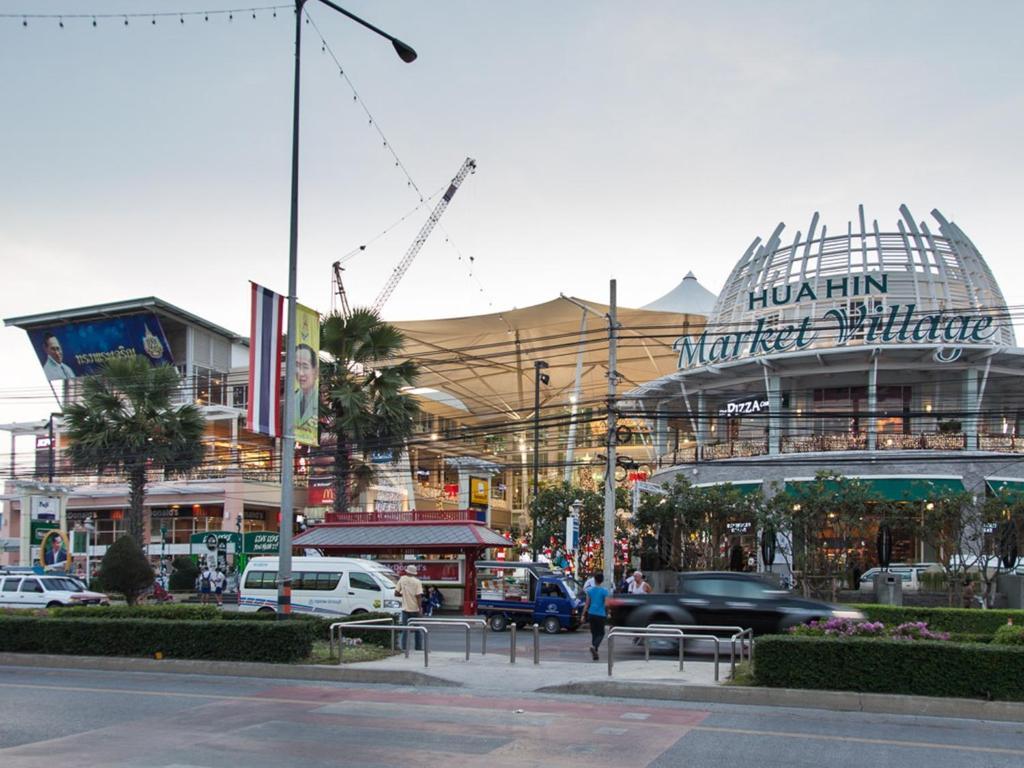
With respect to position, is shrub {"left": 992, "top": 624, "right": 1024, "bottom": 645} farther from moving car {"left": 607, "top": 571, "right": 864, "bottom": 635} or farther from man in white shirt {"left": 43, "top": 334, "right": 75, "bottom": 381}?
man in white shirt {"left": 43, "top": 334, "right": 75, "bottom": 381}

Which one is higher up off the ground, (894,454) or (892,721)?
(894,454)

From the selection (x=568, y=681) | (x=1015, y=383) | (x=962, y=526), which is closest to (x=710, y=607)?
(x=568, y=681)

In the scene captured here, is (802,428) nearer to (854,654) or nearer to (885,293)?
(885,293)

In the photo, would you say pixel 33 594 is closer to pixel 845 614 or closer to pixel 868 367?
pixel 845 614

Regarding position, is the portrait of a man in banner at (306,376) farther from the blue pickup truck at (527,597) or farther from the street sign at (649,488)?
the street sign at (649,488)

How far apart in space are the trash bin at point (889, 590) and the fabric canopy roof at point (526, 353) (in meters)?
24.0

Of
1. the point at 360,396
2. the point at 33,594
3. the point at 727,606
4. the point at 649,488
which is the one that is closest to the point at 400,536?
the point at 360,396

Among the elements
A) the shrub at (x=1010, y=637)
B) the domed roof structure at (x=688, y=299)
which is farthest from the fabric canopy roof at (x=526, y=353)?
the shrub at (x=1010, y=637)

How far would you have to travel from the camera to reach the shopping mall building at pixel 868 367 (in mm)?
42531

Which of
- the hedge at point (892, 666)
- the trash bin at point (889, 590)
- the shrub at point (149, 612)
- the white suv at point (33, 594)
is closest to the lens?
the hedge at point (892, 666)

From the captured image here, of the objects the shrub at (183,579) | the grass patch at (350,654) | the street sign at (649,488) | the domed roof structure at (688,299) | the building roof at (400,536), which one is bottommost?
the shrub at (183,579)

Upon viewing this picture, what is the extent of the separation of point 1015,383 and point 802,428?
938cm

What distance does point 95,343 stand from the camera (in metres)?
70.4

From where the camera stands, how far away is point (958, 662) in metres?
14.5
